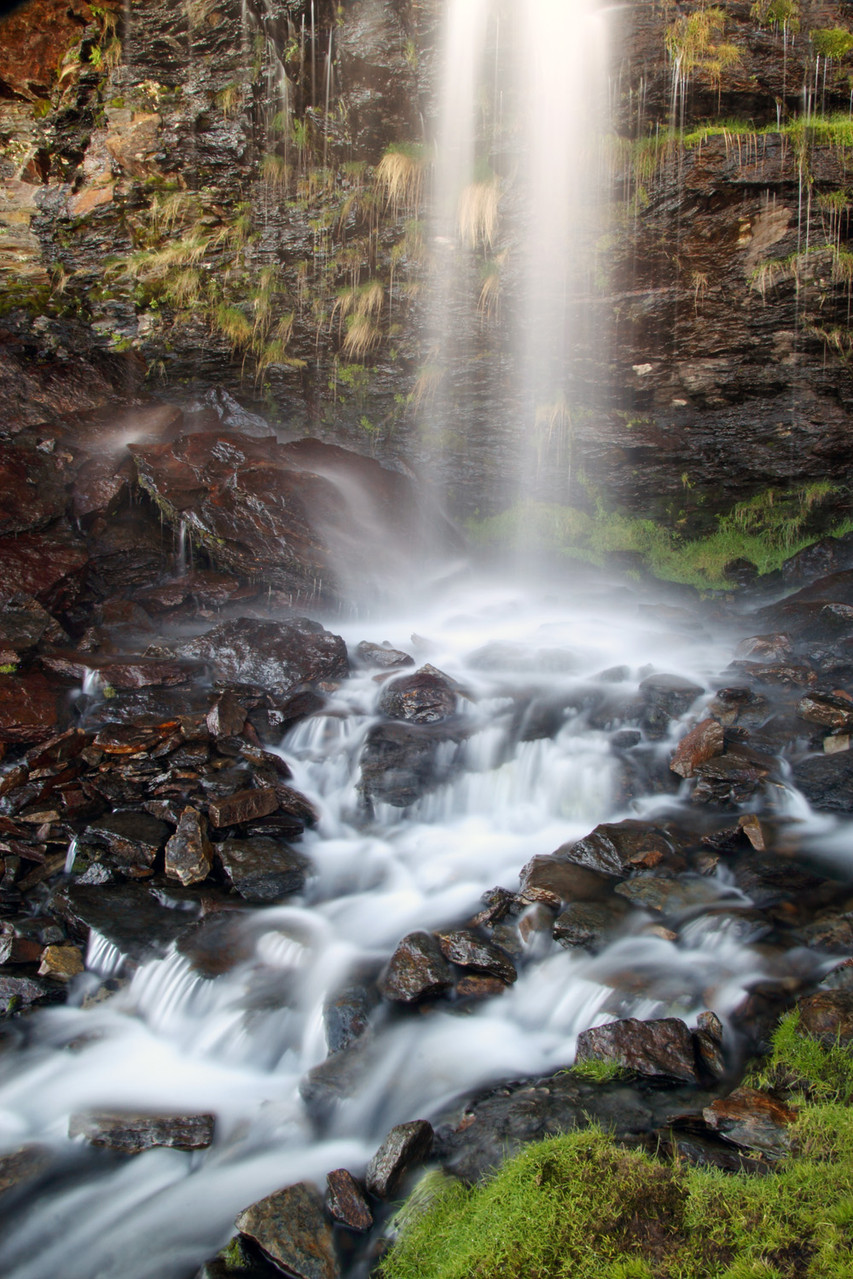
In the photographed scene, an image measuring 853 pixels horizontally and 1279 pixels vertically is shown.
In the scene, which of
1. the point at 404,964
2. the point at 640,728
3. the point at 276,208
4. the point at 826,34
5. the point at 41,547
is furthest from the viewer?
the point at 276,208

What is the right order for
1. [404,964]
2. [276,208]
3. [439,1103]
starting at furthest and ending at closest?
[276,208]
[404,964]
[439,1103]

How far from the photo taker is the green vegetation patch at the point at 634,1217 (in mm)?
2414

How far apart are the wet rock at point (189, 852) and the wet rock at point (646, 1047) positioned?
3125mm

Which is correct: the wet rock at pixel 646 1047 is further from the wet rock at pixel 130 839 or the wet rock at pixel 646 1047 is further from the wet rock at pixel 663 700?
the wet rock at pixel 663 700

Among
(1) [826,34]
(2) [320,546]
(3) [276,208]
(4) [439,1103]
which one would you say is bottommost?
(4) [439,1103]

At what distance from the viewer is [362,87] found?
10148mm

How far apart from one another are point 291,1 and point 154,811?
10844 mm

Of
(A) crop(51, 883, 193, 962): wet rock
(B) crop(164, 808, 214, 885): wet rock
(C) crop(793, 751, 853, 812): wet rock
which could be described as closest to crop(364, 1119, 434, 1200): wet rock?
(A) crop(51, 883, 193, 962): wet rock

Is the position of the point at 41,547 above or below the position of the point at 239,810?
above

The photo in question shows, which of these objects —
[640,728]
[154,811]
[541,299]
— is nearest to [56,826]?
[154,811]

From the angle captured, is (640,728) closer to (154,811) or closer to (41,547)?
(154,811)

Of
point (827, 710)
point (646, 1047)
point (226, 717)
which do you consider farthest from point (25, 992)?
point (827, 710)

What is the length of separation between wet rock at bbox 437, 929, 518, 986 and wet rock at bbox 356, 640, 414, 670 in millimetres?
4775

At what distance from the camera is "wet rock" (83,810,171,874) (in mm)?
5742
